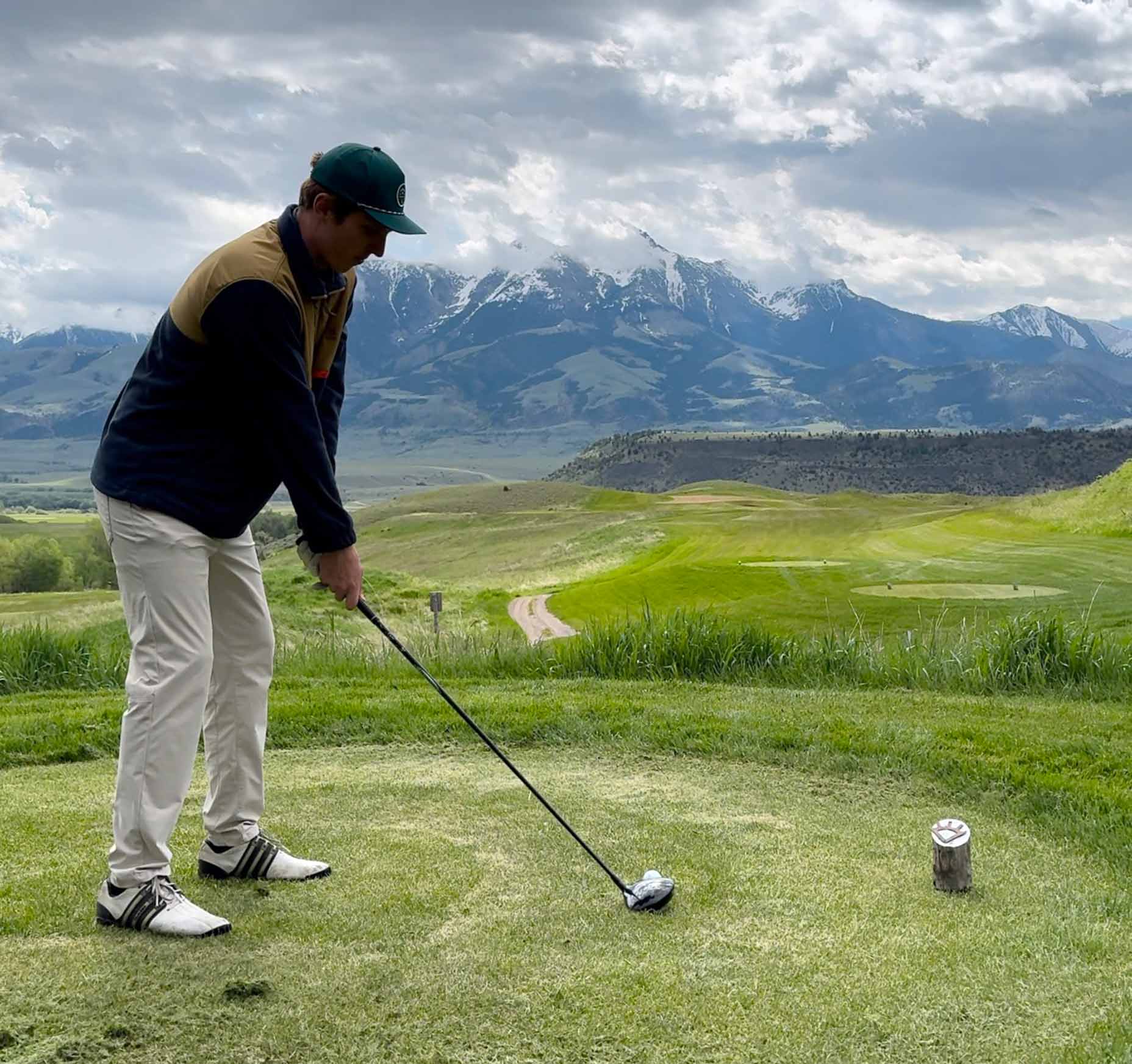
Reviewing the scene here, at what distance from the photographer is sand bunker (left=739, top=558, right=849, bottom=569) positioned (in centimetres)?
2077

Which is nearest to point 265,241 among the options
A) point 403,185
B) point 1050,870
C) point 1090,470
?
point 403,185

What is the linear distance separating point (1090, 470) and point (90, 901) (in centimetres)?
13749

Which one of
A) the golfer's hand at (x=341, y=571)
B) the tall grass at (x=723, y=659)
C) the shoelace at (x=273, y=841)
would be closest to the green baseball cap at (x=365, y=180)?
the golfer's hand at (x=341, y=571)

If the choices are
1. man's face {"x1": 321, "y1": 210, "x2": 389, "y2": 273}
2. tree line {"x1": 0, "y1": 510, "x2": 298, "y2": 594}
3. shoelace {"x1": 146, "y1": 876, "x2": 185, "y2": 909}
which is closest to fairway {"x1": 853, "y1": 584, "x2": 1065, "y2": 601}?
man's face {"x1": 321, "y1": 210, "x2": 389, "y2": 273}

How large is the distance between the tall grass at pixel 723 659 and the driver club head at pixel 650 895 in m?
5.59

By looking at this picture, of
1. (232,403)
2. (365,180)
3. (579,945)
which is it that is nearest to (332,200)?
(365,180)

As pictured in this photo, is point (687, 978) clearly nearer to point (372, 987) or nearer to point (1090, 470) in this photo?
point (372, 987)

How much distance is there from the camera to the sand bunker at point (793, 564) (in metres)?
20.8

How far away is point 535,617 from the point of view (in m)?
23.7

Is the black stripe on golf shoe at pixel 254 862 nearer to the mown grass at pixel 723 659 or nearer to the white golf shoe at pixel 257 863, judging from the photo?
the white golf shoe at pixel 257 863

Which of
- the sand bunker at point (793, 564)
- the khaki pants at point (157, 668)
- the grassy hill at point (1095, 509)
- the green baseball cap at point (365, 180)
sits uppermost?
the green baseball cap at point (365, 180)

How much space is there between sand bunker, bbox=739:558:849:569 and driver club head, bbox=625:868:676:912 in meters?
16.1

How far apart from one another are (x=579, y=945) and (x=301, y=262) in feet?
8.49

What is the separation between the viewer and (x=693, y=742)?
7.52 m
